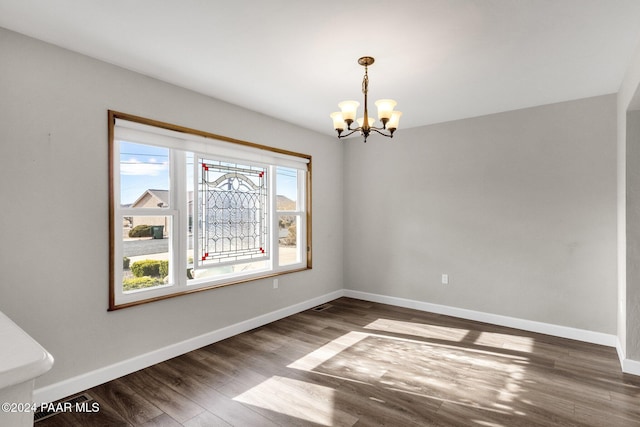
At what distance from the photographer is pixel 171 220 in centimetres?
314

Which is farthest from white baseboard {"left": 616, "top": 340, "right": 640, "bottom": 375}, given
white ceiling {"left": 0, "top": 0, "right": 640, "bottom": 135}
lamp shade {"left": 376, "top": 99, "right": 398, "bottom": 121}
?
lamp shade {"left": 376, "top": 99, "right": 398, "bottom": 121}

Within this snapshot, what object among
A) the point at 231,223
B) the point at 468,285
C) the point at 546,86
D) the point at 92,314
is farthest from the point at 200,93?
the point at 468,285

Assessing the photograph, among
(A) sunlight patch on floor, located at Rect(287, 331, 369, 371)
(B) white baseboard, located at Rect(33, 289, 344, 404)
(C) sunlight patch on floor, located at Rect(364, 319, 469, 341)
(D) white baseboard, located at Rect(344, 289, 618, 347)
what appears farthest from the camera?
(C) sunlight patch on floor, located at Rect(364, 319, 469, 341)

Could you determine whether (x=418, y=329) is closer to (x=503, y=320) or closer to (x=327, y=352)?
(x=503, y=320)

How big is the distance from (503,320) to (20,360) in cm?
433

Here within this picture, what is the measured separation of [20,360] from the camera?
2.48 ft

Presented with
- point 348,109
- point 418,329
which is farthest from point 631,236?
point 348,109

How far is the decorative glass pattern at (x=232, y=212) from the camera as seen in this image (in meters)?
3.45

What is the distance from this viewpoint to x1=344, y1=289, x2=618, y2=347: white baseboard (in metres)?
3.42

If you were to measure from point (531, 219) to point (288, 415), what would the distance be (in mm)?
3245

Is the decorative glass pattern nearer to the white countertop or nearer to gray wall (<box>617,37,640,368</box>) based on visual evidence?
the white countertop

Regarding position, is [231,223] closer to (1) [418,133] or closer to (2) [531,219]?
(1) [418,133]

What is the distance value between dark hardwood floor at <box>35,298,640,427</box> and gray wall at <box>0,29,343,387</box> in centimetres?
37

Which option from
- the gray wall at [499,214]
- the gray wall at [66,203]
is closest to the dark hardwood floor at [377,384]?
the gray wall at [66,203]
